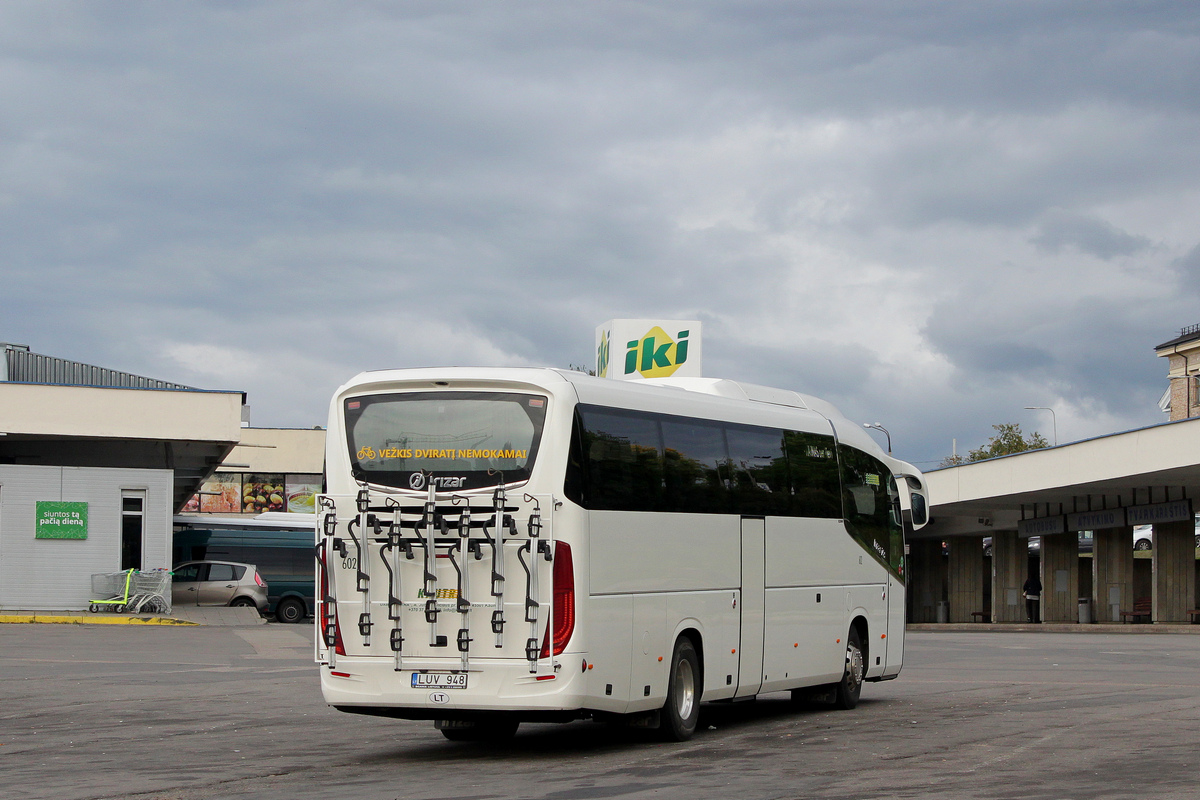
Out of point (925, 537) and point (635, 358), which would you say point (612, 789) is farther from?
point (925, 537)

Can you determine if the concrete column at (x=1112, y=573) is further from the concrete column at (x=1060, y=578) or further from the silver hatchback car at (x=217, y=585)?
the silver hatchback car at (x=217, y=585)

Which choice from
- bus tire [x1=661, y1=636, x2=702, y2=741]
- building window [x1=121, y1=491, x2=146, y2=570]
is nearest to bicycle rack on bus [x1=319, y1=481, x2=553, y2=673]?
bus tire [x1=661, y1=636, x2=702, y2=741]

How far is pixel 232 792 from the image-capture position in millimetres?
9672

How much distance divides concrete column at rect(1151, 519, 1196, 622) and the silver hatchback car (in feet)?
86.5

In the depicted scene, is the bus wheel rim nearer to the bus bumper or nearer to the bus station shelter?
the bus bumper

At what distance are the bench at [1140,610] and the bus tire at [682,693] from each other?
3577 centimetres

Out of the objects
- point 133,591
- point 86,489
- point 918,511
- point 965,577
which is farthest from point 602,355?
point 918,511

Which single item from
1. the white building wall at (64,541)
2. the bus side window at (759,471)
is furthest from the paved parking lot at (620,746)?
the white building wall at (64,541)

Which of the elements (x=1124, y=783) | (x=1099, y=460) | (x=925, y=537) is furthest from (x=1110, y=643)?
(x=925, y=537)

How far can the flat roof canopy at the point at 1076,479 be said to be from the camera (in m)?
38.5

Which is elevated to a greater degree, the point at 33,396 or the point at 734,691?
the point at 33,396

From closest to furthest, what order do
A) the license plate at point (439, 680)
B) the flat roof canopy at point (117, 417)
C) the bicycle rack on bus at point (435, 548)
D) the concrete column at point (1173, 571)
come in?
1. the bicycle rack on bus at point (435, 548)
2. the license plate at point (439, 680)
3. the flat roof canopy at point (117, 417)
4. the concrete column at point (1173, 571)

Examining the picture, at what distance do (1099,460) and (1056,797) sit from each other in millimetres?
34228

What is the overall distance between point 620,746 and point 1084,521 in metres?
38.9
